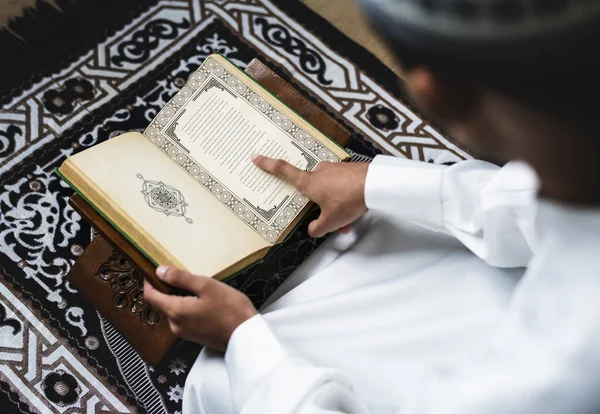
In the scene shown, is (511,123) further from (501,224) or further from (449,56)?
(501,224)

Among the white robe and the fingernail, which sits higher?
the white robe

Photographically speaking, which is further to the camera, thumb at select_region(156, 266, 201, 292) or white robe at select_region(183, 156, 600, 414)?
thumb at select_region(156, 266, 201, 292)

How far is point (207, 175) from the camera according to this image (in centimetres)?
83

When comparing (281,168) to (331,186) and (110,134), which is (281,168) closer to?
(331,186)

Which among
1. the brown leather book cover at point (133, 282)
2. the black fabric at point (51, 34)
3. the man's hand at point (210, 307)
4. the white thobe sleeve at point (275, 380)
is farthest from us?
the black fabric at point (51, 34)

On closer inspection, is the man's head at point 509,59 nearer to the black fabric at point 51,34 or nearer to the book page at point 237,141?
the book page at point 237,141

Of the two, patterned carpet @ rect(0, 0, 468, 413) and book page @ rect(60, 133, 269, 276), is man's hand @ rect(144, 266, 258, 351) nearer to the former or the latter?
book page @ rect(60, 133, 269, 276)

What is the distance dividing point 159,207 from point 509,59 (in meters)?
0.56

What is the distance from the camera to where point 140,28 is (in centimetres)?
123

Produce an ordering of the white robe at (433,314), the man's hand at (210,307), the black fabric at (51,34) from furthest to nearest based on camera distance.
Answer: the black fabric at (51,34), the man's hand at (210,307), the white robe at (433,314)

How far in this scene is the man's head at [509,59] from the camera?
0.30 metres


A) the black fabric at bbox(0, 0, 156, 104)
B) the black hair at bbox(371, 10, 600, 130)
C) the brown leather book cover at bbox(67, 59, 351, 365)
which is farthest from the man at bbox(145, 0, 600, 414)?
the black fabric at bbox(0, 0, 156, 104)

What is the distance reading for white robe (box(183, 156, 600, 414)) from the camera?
1.53ft

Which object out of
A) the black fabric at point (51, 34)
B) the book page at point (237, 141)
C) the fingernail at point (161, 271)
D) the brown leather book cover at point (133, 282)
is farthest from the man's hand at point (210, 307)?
the black fabric at point (51, 34)
